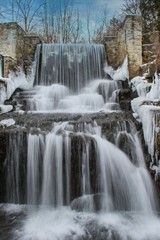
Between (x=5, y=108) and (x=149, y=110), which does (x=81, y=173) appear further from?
(x=5, y=108)

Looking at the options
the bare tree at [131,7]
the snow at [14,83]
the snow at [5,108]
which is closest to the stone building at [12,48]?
the snow at [14,83]

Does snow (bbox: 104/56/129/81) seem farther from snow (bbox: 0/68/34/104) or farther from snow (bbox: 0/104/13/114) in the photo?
snow (bbox: 0/104/13/114)

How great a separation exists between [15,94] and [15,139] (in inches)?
131

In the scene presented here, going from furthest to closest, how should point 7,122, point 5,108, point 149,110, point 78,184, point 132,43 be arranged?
point 132,43 < point 5,108 < point 7,122 < point 149,110 < point 78,184

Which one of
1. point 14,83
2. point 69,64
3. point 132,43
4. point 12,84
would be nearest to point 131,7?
point 132,43

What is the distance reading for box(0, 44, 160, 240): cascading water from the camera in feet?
12.0

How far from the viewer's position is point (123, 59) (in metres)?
8.43

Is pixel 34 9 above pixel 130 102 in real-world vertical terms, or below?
above

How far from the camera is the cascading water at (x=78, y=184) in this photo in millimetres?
3648

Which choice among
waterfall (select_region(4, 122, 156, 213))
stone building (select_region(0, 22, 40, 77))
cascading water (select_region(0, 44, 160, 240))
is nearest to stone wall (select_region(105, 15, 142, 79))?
stone building (select_region(0, 22, 40, 77))

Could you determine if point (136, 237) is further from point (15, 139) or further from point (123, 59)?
point (123, 59)

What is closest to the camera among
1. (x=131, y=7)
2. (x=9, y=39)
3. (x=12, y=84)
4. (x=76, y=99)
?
(x=76, y=99)

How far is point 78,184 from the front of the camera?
4.38 m

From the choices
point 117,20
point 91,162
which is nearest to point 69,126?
point 91,162
